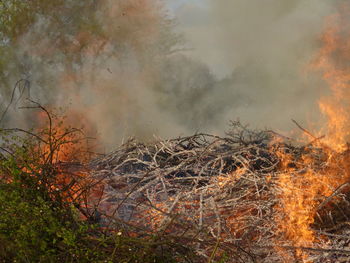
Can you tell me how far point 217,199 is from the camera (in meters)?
5.39

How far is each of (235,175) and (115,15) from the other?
44.8 feet

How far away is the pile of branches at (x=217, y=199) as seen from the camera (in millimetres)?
4398

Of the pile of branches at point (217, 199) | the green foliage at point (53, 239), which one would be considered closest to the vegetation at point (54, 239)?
the green foliage at point (53, 239)

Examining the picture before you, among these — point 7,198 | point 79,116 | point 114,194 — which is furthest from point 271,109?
point 7,198

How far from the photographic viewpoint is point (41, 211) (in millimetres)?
3949

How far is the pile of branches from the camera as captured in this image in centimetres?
440

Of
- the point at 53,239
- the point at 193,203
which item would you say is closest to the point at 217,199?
the point at 193,203

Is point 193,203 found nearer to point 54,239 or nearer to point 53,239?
point 53,239

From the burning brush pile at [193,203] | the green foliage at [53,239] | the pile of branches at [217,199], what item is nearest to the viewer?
the green foliage at [53,239]

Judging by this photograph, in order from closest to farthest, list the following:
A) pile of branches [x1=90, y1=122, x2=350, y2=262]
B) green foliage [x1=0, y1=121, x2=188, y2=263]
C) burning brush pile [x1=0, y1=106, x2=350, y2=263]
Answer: green foliage [x1=0, y1=121, x2=188, y2=263]
burning brush pile [x1=0, y1=106, x2=350, y2=263]
pile of branches [x1=90, y1=122, x2=350, y2=262]

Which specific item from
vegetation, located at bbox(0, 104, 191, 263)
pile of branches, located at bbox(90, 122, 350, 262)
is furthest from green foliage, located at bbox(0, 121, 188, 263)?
pile of branches, located at bbox(90, 122, 350, 262)

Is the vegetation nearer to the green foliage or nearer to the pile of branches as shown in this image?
the green foliage

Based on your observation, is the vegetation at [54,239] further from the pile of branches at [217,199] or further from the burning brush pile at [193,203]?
the pile of branches at [217,199]

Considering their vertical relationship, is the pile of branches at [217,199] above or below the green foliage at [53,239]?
above
